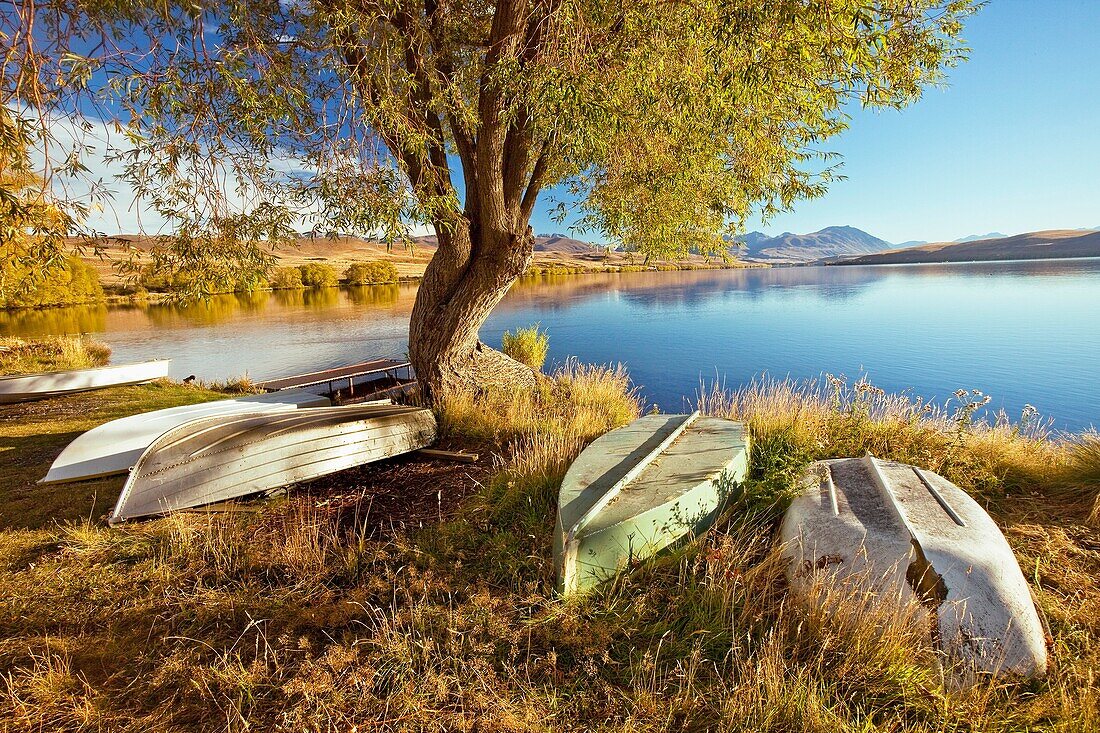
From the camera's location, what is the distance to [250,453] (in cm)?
480

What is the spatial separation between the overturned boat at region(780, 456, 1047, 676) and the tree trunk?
5.35 metres

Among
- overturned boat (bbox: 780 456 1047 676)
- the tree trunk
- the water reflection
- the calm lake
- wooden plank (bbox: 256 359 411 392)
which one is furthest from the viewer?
the water reflection

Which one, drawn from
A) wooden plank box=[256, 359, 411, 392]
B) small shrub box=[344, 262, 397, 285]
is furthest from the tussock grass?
small shrub box=[344, 262, 397, 285]

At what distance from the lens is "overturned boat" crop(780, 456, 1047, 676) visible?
253cm

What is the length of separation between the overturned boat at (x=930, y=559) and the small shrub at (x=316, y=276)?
6905cm

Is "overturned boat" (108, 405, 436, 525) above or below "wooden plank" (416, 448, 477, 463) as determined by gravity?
above

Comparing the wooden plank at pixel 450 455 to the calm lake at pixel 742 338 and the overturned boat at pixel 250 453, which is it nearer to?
the overturned boat at pixel 250 453

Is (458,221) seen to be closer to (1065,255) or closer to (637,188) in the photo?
(637,188)

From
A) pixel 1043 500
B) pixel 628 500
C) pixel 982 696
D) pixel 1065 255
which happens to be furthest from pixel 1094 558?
pixel 1065 255

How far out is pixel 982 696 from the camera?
2.32 m

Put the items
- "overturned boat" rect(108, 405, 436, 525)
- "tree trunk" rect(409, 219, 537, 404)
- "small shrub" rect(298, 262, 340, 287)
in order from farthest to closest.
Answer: "small shrub" rect(298, 262, 340, 287) → "tree trunk" rect(409, 219, 537, 404) → "overturned boat" rect(108, 405, 436, 525)

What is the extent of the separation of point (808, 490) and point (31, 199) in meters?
6.58

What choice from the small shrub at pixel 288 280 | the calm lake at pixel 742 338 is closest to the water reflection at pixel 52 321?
the calm lake at pixel 742 338

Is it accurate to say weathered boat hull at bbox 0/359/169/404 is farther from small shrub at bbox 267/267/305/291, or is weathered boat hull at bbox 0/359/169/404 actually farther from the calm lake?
small shrub at bbox 267/267/305/291
